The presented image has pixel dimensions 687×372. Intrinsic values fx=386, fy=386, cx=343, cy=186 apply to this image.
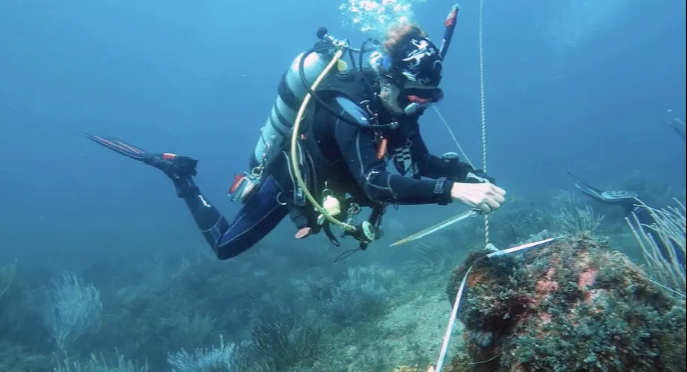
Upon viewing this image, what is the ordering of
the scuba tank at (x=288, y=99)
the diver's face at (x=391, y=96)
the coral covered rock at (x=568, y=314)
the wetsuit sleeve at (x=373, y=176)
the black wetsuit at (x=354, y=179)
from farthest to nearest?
the scuba tank at (x=288, y=99), the diver's face at (x=391, y=96), the black wetsuit at (x=354, y=179), the wetsuit sleeve at (x=373, y=176), the coral covered rock at (x=568, y=314)

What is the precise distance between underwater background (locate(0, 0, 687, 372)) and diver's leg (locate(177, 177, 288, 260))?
6.03ft

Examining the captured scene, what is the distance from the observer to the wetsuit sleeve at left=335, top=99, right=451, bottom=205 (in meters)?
2.95

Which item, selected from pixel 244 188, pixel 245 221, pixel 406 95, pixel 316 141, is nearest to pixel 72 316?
pixel 245 221

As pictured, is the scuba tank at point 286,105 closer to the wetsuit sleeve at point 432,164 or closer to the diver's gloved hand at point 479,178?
the wetsuit sleeve at point 432,164

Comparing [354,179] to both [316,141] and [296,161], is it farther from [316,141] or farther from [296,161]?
[296,161]

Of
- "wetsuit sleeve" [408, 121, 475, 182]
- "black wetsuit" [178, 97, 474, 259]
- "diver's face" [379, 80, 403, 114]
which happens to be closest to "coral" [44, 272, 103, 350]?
"black wetsuit" [178, 97, 474, 259]

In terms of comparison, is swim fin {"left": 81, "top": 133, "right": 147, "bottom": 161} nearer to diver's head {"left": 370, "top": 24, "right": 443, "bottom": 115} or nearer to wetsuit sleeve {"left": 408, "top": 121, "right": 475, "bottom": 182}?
wetsuit sleeve {"left": 408, "top": 121, "right": 475, "bottom": 182}

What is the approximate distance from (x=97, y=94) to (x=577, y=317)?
129210 mm

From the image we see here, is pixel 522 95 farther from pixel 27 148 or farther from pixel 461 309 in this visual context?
pixel 27 148

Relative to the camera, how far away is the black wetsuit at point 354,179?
3.11m

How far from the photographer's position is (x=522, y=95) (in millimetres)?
87500

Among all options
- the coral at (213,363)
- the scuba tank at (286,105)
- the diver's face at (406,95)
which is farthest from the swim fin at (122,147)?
the diver's face at (406,95)

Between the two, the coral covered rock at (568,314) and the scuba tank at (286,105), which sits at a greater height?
the scuba tank at (286,105)

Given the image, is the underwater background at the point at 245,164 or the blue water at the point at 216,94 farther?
the blue water at the point at 216,94
